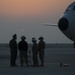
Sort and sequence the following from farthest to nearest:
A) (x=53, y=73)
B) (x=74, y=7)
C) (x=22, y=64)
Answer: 1. (x=74, y=7)
2. (x=22, y=64)
3. (x=53, y=73)

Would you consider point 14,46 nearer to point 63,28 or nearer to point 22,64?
point 22,64

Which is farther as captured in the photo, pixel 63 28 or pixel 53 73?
pixel 63 28

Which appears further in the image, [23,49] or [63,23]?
[63,23]

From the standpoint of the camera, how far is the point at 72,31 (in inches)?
1234

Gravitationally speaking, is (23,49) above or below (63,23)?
below

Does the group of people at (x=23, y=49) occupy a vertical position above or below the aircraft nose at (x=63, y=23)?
below

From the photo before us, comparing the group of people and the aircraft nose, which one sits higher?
the aircraft nose

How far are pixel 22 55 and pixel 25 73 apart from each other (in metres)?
5.83

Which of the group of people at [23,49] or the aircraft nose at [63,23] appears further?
the aircraft nose at [63,23]

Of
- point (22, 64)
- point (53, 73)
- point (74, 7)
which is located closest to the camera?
point (53, 73)

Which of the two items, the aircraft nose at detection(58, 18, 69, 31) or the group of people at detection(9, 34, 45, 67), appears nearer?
the group of people at detection(9, 34, 45, 67)

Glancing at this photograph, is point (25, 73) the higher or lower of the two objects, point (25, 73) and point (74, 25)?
the lower

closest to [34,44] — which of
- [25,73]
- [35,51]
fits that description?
[35,51]

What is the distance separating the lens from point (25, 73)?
2412cm
